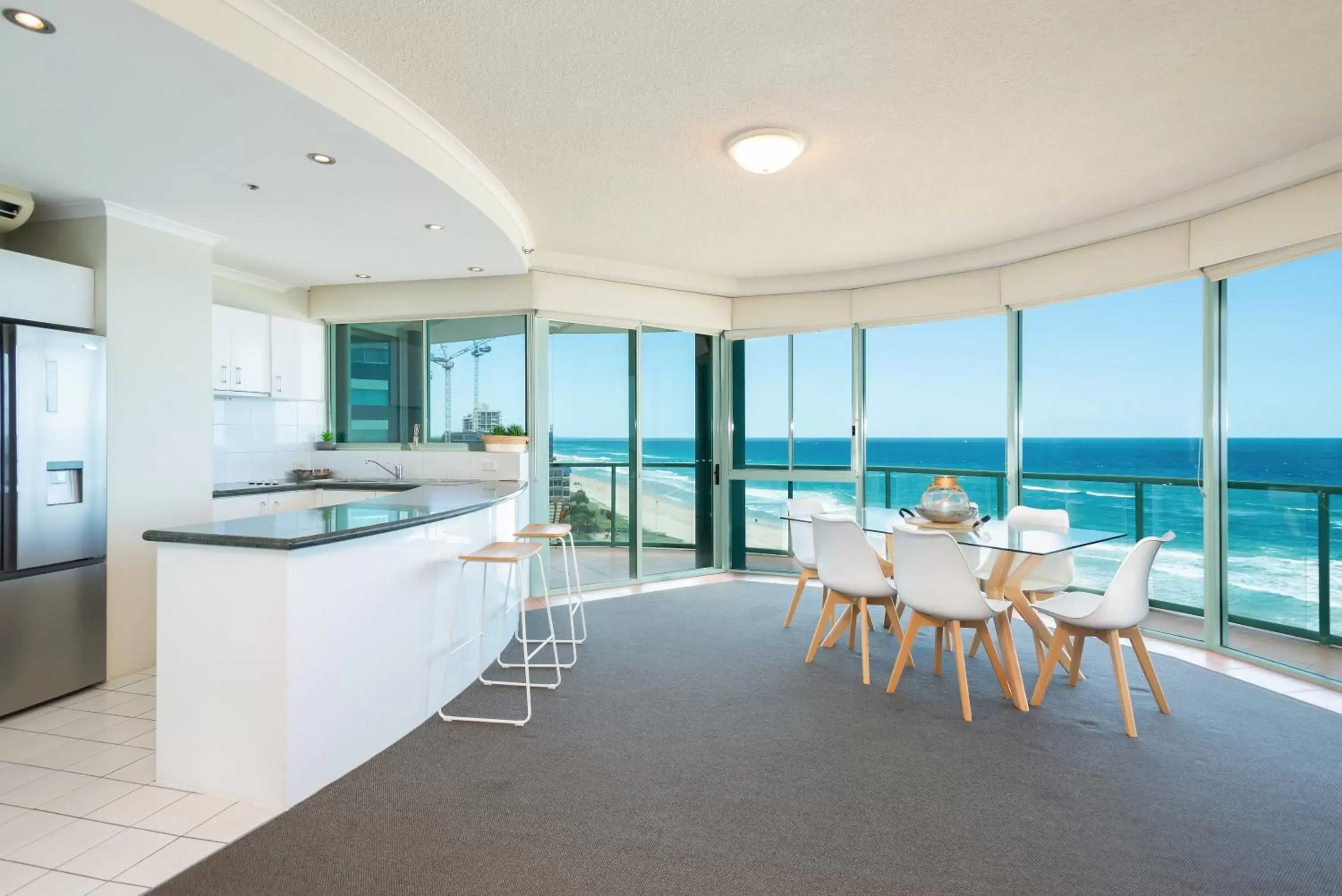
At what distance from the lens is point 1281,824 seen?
212 cm

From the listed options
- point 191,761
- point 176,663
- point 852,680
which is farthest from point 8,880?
point 852,680

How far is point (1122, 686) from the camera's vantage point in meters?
2.81

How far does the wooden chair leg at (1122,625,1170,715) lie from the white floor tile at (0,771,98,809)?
429 centimetres

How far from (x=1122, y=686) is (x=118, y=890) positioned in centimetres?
362

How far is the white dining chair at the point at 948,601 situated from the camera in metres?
3.00

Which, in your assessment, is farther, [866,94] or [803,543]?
[803,543]

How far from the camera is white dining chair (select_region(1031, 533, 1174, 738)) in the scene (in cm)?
286

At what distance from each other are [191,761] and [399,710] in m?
0.71

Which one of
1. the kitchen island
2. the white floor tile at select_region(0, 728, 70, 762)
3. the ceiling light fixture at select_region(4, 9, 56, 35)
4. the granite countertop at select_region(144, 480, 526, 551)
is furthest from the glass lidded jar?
the white floor tile at select_region(0, 728, 70, 762)

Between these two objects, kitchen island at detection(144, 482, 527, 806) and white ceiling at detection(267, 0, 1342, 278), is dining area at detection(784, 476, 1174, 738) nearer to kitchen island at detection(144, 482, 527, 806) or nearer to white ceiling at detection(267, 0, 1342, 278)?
white ceiling at detection(267, 0, 1342, 278)

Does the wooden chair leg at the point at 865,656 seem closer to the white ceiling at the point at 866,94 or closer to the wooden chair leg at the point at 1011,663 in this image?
the wooden chair leg at the point at 1011,663

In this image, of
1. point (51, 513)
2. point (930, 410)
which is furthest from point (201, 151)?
point (930, 410)

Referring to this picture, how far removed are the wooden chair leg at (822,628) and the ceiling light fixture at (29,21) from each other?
12.9 feet

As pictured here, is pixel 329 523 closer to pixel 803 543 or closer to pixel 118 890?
pixel 118 890
